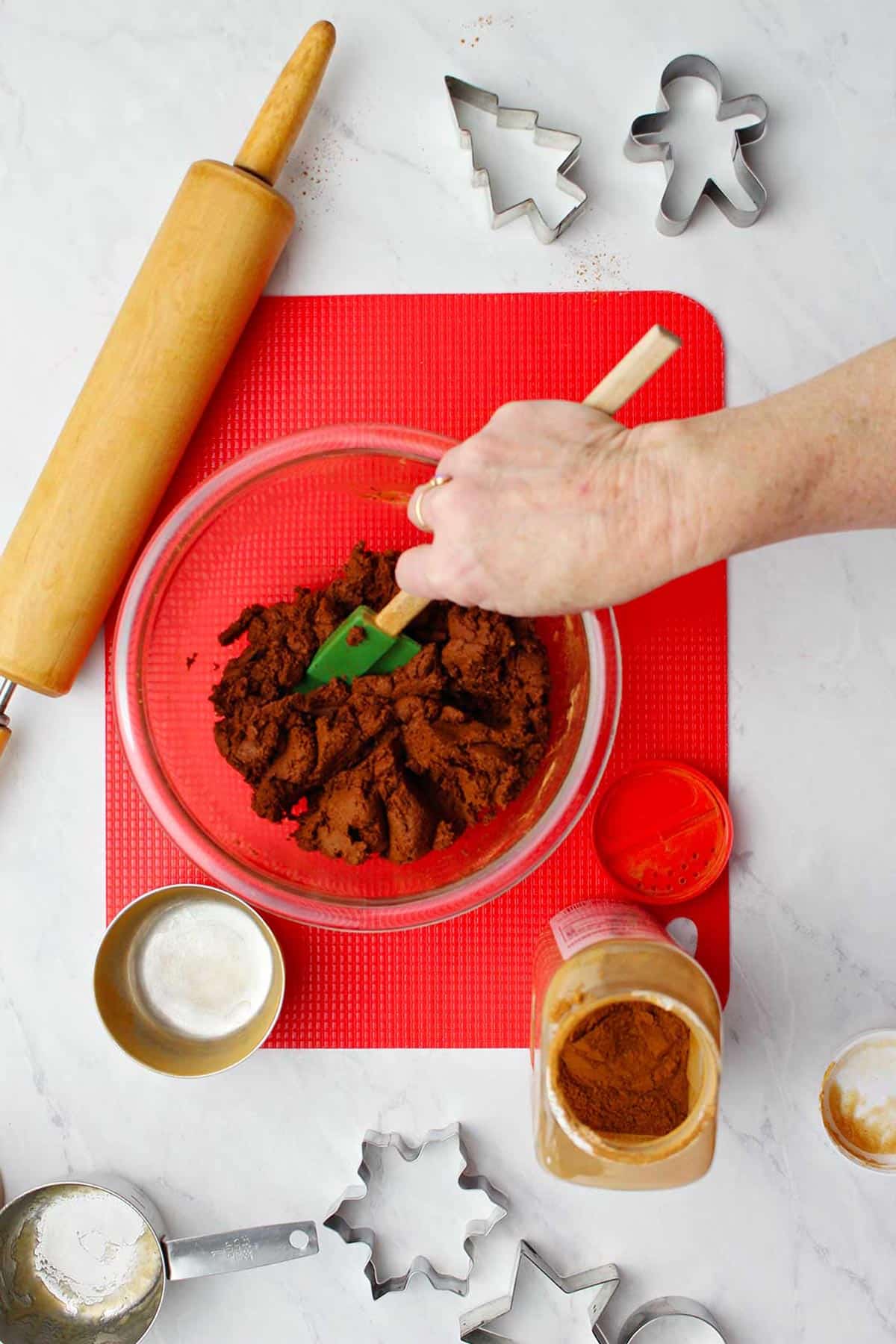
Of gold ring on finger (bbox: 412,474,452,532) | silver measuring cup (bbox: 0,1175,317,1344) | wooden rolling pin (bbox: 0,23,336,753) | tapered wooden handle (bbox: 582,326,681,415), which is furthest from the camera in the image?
silver measuring cup (bbox: 0,1175,317,1344)

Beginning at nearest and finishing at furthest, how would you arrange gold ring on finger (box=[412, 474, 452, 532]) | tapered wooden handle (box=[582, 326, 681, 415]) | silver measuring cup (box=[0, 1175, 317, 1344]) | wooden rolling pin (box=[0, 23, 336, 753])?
tapered wooden handle (box=[582, 326, 681, 415]) → gold ring on finger (box=[412, 474, 452, 532]) → wooden rolling pin (box=[0, 23, 336, 753]) → silver measuring cup (box=[0, 1175, 317, 1344])

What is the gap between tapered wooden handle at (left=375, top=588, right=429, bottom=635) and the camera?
131 centimetres

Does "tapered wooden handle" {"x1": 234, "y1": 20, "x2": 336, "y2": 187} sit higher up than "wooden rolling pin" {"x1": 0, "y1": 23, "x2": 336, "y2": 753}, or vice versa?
"tapered wooden handle" {"x1": 234, "y1": 20, "x2": 336, "y2": 187}

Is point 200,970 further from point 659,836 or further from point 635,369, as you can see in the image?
point 635,369

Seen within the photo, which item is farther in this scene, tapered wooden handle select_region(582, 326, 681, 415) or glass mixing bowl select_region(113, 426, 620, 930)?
glass mixing bowl select_region(113, 426, 620, 930)

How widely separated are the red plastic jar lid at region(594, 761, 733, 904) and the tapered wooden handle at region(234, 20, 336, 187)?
42.0 inches

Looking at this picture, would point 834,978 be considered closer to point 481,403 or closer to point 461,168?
point 481,403

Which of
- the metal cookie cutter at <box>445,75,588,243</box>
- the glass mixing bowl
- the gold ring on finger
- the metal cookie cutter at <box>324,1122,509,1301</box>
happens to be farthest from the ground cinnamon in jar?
the metal cookie cutter at <box>445,75,588,243</box>

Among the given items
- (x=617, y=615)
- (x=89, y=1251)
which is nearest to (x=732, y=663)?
(x=617, y=615)

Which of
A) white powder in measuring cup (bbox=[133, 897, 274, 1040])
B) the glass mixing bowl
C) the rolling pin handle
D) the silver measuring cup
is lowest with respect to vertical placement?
the silver measuring cup

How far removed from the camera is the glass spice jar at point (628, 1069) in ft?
4.21

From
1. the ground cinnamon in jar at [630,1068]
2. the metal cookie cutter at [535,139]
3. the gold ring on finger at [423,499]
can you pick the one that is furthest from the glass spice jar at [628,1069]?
the metal cookie cutter at [535,139]

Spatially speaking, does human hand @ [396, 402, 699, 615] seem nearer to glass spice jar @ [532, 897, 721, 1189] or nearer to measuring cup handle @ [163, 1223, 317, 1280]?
glass spice jar @ [532, 897, 721, 1189]

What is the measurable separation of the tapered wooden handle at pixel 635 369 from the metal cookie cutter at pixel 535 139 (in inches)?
19.0
